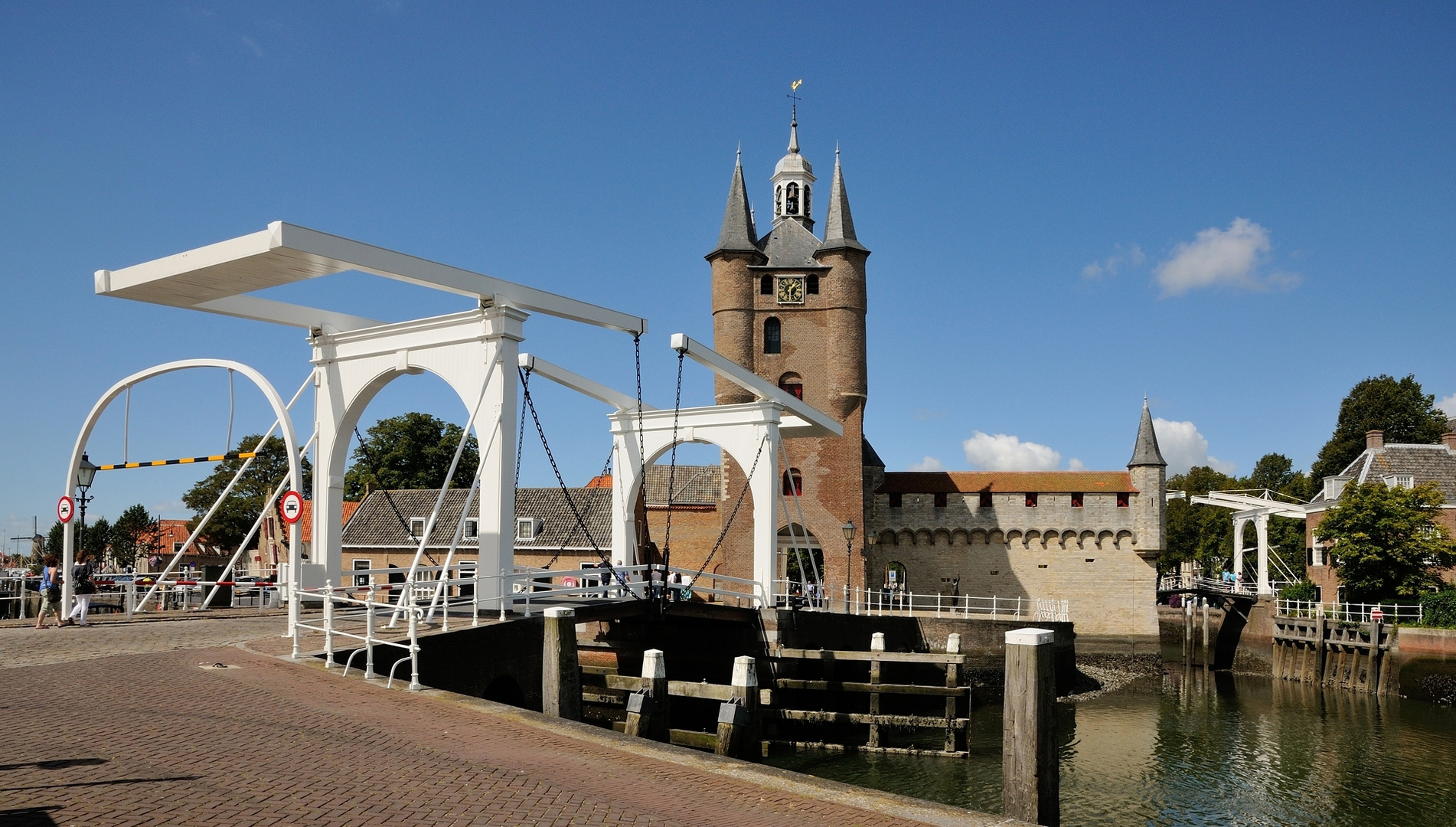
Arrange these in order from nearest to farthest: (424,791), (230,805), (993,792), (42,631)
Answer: (230,805), (424,791), (42,631), (993,792)

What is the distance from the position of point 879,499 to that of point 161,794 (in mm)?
30285

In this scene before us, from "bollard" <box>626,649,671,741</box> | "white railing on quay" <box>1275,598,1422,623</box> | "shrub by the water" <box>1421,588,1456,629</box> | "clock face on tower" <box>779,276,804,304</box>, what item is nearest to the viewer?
"bollard" <box>626,649,671,741</box>

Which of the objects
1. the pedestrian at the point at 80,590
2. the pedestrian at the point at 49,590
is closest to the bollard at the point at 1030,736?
the pedestrian at the point at 80,590

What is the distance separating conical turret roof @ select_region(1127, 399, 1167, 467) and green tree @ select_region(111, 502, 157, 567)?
141ft

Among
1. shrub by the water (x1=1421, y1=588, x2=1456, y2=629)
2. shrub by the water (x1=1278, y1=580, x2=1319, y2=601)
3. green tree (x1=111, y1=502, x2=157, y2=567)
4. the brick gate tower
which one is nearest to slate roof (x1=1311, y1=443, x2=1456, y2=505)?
shrub by the water (x1=1278, y1=580, x2=1319, y2=601)

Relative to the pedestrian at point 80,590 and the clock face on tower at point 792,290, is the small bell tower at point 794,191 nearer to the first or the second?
the clock face on tower at point 792,290

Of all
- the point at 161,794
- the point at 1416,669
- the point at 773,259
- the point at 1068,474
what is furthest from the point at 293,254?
the point at 1068,474

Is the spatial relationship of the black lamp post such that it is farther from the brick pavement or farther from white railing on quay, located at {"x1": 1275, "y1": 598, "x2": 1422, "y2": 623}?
white railing on quay, located at {"x1": 1275, "y1": 598, "x2": 1422, "y2": 623}

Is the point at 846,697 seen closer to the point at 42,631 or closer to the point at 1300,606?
the point at 42,631

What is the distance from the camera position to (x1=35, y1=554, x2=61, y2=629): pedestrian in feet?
42.4

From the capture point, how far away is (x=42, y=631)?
39.9ft

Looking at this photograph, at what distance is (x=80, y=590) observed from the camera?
Answer: 13273mm

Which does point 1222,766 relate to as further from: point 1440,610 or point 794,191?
point 794,191

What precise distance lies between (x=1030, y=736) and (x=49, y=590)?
1331 centimetres
